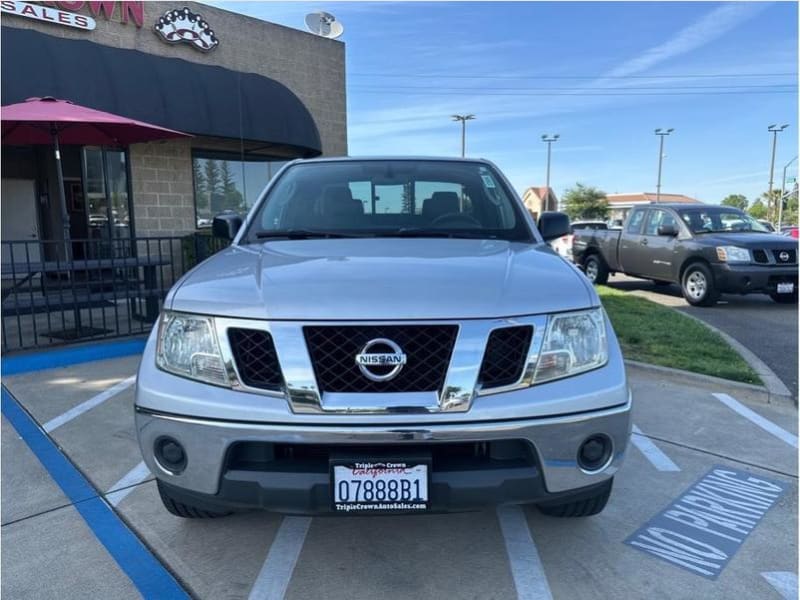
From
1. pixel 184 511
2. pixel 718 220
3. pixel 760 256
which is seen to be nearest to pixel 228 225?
pixel 184 511

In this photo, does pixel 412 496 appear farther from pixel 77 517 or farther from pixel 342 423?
pixel 77 517

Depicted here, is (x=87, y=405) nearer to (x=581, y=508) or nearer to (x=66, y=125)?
(x=66, y=125)

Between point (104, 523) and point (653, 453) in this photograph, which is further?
point (653, 453)

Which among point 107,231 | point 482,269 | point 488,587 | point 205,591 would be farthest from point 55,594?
point 107,231

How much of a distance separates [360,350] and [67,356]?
189 inches

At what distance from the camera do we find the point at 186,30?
1020cm

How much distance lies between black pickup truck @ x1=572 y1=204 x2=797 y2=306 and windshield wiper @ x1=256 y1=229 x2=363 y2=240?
7890 millimetres

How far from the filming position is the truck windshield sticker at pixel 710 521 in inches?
100

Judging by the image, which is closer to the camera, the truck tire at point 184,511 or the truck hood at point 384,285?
the truck hood at point 384,285

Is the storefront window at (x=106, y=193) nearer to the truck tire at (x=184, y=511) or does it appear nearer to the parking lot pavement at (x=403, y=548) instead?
the parking lot pavement at (x=403, y=548)

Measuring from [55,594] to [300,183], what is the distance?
245 centimetres

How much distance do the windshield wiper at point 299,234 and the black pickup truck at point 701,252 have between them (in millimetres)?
7890

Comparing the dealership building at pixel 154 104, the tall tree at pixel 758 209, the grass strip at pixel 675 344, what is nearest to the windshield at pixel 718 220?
the grass strip at pixel 675 344

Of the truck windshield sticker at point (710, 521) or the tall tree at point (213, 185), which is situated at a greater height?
the tall tree at point (213, 185)
